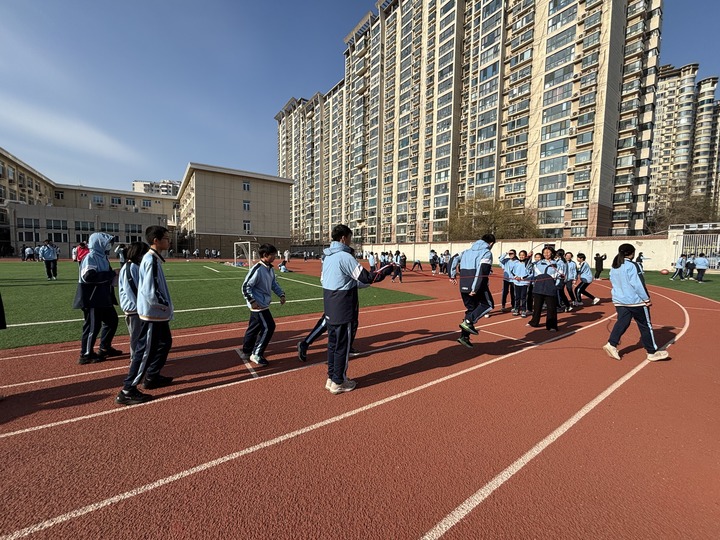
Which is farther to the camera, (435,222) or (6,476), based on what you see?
(435,222)

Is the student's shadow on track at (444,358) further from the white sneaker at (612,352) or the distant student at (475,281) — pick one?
the white sneaker at (612,352)

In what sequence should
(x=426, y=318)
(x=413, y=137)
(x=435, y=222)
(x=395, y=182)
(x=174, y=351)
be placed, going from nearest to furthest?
(x=174, y=351) < (x=426, y=318) < (x=435, y=222) < (x=413, y=137) < (x=395, y=182)

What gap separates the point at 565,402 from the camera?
3898mm

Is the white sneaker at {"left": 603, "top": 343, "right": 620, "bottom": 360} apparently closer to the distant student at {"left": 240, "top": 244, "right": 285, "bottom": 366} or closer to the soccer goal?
the distant student at {"left": 240, "top": 244, "right": 285, "bottom": 366}

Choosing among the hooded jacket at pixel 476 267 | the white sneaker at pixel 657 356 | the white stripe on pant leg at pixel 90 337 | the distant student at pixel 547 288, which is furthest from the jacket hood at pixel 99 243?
the white sneaker at pixel 657 356

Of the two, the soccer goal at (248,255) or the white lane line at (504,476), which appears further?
the soccer goal at (248,255)

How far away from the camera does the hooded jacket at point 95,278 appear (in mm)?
4793

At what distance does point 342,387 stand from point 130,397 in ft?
8.23

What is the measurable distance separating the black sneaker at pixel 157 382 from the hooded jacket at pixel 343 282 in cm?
242

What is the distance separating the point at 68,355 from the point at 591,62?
54.8 meters

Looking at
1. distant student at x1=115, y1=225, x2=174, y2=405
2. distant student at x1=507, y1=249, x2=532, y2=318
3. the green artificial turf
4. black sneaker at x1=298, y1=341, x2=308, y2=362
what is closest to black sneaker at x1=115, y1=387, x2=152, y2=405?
distant student at x1=115, y1=225, x2=174, y2=405

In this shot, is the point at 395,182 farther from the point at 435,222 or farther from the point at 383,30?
the point at 383,30

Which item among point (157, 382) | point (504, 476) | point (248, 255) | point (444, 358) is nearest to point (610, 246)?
point (444, 358)

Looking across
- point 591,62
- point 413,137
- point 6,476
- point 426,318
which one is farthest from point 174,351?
point 413,137
